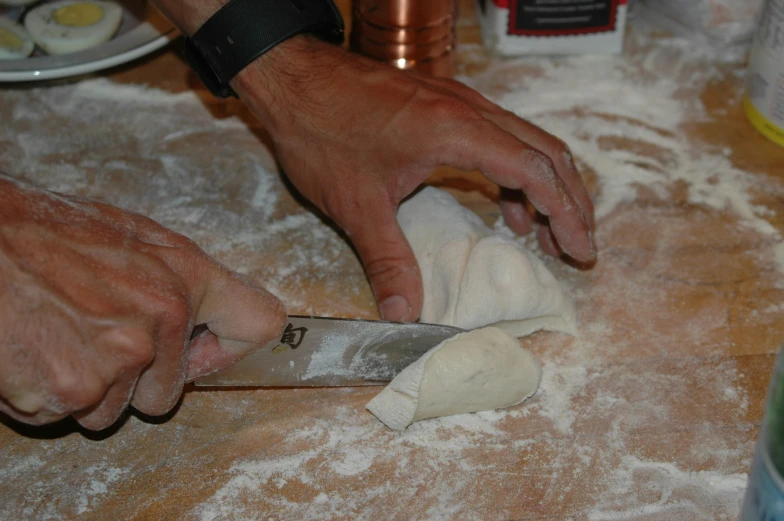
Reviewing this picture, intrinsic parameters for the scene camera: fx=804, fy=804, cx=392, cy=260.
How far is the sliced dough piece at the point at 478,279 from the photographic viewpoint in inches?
55.9

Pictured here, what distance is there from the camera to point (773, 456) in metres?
0.83

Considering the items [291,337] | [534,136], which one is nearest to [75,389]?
[291,337]

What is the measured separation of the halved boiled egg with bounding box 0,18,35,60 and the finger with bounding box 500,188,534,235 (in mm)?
1301

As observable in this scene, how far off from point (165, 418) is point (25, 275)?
1.55 feet

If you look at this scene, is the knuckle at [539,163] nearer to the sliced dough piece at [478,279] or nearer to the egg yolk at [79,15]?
the sliced dough piece at [478,279]

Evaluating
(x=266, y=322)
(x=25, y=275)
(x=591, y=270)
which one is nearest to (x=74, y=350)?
(x=25, y=275)

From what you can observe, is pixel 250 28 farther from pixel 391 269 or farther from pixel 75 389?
pixel 75 389

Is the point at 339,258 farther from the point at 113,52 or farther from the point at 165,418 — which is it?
the point at 113,52

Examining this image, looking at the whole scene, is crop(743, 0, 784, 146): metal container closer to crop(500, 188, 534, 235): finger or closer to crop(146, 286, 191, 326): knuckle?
crop(500, 188, 534, 235): finger

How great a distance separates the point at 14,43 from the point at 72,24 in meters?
0.16

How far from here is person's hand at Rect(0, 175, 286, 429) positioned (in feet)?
3.23

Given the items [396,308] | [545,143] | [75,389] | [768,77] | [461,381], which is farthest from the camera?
[768,77]

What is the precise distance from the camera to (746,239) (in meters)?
1.68

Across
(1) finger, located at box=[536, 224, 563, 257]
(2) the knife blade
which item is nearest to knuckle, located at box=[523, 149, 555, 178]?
(1) finger, located at box=[536, 224, 563, 257]
